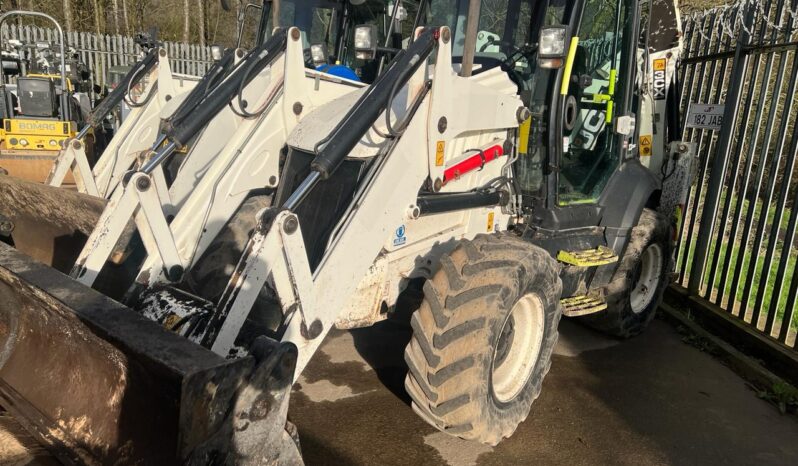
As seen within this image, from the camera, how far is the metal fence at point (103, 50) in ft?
53.4

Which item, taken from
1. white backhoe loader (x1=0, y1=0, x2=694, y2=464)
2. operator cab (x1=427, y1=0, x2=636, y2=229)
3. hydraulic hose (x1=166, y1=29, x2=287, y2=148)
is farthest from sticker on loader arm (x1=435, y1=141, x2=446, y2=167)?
hydraulic hose (x1=166, y1=29, x2=287, y2=148)

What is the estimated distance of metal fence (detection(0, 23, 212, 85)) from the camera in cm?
1627

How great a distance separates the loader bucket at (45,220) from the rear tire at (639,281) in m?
3.82

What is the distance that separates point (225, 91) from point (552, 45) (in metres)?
1.82

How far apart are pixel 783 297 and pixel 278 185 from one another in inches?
220

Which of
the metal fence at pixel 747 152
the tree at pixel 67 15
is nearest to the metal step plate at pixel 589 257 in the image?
the metal fence at pixel 747 152

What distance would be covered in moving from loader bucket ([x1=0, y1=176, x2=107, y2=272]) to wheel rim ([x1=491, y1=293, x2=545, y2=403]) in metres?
2.65

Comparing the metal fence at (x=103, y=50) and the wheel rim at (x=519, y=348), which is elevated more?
the metal fence at (x=103, y=50)

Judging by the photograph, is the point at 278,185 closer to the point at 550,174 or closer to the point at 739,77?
the point at 550,174

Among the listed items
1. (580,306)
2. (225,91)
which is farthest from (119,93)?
(580,306)

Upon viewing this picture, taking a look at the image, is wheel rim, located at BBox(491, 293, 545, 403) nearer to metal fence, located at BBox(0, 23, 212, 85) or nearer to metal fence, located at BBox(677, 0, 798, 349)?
metal fence, located at BBox(677, 0, 798, 349)

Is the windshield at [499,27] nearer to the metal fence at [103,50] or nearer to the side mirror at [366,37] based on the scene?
the side mirror at [366,37]

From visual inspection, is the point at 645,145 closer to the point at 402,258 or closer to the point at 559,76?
the point at 559,76

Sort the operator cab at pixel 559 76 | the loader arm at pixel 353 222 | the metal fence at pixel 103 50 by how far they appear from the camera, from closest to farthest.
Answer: the loader arm at pixel 353 222 < the operator cab at pixel 559 76 < the metal fence at pixel 103 50
